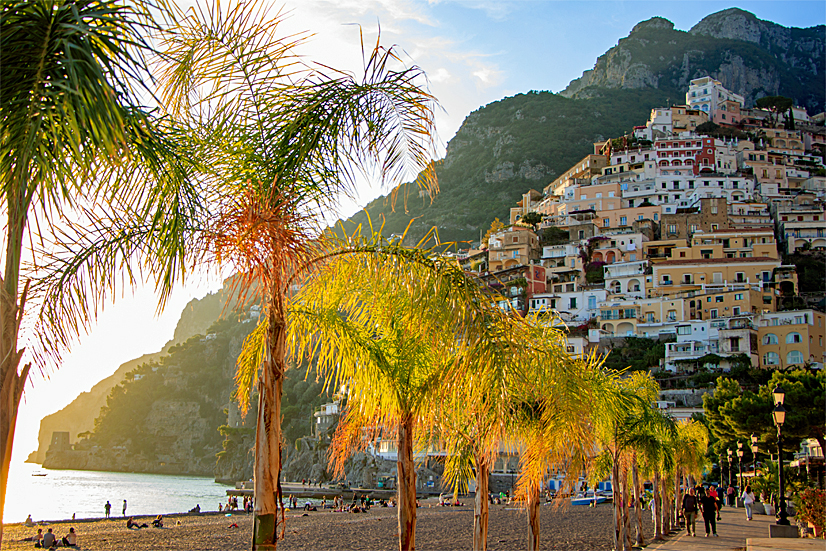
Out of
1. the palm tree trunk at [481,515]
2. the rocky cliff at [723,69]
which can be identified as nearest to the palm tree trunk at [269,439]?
the palm tree trunk at [481,515]

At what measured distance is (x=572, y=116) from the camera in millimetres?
175625

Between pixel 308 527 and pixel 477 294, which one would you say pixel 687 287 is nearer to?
pixel 308 527

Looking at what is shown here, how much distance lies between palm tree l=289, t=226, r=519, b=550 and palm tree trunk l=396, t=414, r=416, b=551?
0.04 feet

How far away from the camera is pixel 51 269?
516 centimetres

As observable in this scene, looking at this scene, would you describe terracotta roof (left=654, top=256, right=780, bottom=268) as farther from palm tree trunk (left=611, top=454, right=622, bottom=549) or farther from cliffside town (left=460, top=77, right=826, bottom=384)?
palm tree trunk (left=611, top=454, right=622, bottom=549)

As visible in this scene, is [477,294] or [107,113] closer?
[107,113]

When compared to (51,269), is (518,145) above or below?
above

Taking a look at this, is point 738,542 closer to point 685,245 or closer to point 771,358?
point 771,358

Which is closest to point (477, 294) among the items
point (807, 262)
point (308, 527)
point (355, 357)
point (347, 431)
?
point (355, 357)

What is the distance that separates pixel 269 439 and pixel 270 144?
2.45m

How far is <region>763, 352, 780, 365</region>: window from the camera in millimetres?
66375

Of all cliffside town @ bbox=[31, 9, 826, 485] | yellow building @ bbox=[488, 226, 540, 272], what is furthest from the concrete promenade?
yellow building @ bbox=[488, 226, 540, 272]

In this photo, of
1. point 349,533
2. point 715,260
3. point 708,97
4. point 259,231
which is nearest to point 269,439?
point 259,231

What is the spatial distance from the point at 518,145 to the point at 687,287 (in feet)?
319
